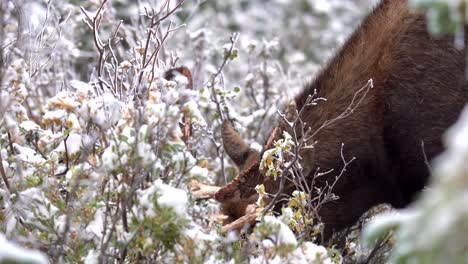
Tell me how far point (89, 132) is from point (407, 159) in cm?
230

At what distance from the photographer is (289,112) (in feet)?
17.9

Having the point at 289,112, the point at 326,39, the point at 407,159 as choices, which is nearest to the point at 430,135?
the point at 407,159

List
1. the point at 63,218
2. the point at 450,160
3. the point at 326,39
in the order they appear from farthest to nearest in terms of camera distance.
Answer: the point at 326,39
the point at 63,218
the point at 450,160

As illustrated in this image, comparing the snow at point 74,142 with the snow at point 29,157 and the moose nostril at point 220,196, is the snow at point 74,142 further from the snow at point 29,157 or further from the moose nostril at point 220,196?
the moose nostril at point 220,196

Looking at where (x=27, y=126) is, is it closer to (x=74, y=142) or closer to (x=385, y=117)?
(x=74, y=142)

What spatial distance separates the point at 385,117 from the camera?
18.4ft

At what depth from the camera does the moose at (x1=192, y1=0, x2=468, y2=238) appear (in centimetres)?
552

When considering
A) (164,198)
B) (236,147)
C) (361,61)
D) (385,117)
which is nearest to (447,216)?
(164,198)

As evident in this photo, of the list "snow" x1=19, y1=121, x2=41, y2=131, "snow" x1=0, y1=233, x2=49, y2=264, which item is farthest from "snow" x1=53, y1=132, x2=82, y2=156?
"snow" x1=0, y1=233, x2=49, y2=264

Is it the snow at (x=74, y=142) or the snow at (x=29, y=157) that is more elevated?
the snow at (x=29, y=157)

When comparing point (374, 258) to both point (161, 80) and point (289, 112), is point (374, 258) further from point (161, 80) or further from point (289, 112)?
point (161, 80)

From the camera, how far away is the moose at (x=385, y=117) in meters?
5.52

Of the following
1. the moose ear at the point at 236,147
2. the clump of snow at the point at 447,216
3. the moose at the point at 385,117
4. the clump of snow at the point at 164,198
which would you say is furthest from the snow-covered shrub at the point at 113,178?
the clump of snow at the point at 447,216

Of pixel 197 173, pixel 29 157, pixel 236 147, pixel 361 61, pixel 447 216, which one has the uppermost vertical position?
pixel 361 61
